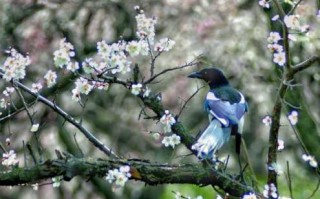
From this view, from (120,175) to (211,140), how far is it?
42 cm

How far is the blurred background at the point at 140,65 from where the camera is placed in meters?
6.88

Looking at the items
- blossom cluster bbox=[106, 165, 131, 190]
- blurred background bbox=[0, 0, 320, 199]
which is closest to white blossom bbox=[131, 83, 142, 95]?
blossom cluster bbox=[106, 165, 131, 190]

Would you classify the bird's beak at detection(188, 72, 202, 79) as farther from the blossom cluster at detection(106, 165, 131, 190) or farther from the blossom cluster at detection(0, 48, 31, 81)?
the blossom cluster at detection(106, 165, 131, 190)

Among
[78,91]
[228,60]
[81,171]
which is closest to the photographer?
[81,171]

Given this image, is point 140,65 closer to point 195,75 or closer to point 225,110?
point 195,75

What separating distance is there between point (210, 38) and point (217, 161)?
13.1 ft

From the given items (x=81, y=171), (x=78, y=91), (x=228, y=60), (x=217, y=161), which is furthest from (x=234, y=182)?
(x=228, y=60)

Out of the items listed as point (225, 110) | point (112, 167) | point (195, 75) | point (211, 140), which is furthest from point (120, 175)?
point (195, 75)

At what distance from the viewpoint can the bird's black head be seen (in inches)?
153

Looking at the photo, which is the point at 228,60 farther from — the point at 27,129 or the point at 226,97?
the point at 226,97

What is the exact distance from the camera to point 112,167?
313cm

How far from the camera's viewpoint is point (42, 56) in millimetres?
7184

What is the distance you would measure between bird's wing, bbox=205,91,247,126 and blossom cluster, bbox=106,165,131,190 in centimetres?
56

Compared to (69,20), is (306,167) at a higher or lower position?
lower
